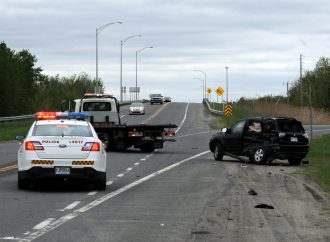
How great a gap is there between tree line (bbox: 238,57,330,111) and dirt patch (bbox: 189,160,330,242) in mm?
63964

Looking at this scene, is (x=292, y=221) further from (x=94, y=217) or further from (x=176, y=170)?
(x=176, y=170)

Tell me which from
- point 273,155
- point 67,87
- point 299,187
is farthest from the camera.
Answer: point 67,87

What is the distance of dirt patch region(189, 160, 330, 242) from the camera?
10109 millimetres

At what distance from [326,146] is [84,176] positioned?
888 inches

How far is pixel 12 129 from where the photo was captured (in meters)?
50.3

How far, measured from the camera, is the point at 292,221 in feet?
37.7

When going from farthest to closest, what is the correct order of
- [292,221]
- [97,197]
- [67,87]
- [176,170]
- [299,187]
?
[67,87] < [176,170] < [299,187] < [97,197] < [292,221]

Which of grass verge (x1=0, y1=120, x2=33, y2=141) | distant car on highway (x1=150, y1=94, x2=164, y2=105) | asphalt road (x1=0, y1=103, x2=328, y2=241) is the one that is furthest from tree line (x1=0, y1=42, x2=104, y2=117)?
asphalt road (x1=0, y1=103, x2=328, y2=241)

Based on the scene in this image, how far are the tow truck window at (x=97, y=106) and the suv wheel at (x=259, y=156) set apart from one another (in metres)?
9.62

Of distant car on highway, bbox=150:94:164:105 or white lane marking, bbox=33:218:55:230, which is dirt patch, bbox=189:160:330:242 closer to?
white lane marking, bbox=33:218:55:230

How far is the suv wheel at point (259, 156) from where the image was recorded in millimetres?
24938

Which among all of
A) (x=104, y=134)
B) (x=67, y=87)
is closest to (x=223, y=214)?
(x=104, y=134)

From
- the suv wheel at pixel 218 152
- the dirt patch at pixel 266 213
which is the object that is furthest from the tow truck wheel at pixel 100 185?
the suv wheel at pixel 218 152

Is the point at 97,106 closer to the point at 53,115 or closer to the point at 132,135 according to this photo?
the point at 132,135
